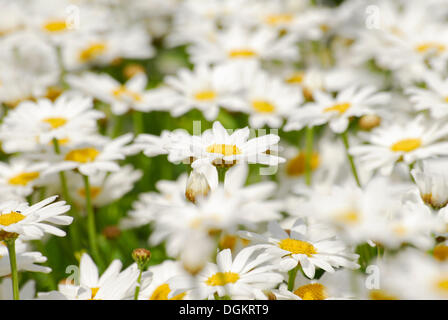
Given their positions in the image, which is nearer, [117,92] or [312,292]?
[312,292]

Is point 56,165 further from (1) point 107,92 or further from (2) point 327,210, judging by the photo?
(2) point 327,210

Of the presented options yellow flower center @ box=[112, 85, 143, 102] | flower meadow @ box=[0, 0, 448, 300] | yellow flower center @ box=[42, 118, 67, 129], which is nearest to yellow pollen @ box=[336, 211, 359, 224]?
flower meadow @ box=[0, 0, 448, 300]

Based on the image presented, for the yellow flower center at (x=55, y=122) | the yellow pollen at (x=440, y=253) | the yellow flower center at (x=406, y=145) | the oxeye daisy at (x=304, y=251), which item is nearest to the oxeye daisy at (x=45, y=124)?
the yellow flower center at (x=55, y=122)

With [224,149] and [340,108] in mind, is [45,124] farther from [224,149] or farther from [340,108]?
[340,108]

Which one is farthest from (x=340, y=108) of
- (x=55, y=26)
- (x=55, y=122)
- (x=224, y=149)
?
(x=55, y=26)

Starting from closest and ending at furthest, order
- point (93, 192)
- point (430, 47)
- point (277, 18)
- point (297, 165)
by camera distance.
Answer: point (93, 192) → point (430, 47) → point (297, 165) → point (277, 18)

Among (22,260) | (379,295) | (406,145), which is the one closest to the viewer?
(379,295)
